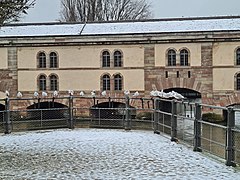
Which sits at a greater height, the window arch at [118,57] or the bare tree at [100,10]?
the bare tree at [100,10]

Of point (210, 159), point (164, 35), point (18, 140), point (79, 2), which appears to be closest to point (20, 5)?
point (18, 140)

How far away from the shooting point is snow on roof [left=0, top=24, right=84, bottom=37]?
30.5m

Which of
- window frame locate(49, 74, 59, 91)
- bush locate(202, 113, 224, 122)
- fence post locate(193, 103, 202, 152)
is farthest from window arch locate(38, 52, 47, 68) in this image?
fence post locate(193, 103, 202, 152)

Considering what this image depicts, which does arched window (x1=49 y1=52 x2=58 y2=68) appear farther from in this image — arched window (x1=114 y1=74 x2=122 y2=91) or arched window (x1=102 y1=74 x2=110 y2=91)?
arched window (x1=114 y1=74 x2=122 y2=91)

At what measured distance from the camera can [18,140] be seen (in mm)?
11656

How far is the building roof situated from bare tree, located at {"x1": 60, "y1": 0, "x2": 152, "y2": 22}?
1288cm

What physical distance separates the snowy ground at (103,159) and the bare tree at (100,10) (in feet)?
113

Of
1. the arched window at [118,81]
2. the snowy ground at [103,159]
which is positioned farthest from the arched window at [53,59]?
the snowy ground at [103,159]

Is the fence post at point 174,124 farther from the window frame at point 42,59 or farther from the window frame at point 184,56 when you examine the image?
the window frame at point 42,59

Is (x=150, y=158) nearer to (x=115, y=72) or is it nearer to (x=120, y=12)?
(x=115, y=72)

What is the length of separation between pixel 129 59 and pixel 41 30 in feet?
21.2

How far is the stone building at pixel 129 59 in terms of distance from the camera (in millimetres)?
28547

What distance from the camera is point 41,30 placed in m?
31.4

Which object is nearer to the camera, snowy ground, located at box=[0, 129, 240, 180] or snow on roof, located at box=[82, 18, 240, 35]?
snowy ground, located at box=[0, 129, 240, 180]
